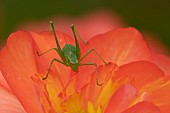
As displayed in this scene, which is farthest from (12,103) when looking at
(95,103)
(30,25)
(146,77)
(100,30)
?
(30,25)

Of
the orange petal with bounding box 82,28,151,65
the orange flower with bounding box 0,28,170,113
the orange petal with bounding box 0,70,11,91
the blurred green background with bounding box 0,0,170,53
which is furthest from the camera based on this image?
the blurred green background with bounding box 0,0,170,53

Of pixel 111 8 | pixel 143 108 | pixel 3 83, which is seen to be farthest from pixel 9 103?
pixel 111 8

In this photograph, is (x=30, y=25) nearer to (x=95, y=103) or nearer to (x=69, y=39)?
(x=69, y=39)

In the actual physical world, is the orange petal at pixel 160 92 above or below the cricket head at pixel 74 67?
below

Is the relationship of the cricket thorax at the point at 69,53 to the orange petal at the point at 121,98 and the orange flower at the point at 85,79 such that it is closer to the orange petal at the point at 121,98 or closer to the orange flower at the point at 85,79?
the orange flower at the point at 85,79

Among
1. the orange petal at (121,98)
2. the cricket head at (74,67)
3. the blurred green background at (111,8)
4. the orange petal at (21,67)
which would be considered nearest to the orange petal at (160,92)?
the orange petal at (121,98)

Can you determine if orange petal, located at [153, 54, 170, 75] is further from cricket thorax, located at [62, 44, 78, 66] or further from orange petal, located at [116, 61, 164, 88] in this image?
cricket thorax, located at [62, 44, 78, 66]

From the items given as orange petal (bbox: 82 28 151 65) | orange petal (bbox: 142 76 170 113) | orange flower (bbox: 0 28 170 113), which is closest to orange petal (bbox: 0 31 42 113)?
orange flower (bbox: 0 28 170 113)
